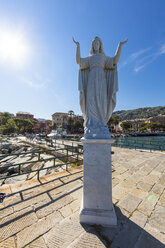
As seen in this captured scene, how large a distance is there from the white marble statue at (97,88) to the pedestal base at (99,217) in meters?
1.45

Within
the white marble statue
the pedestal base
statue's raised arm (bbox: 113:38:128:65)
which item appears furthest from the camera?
statue's raised arm (bbox: 113:38:128:65)

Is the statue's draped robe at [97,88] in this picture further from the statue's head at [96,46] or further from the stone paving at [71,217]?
the stone paving at [71,217]

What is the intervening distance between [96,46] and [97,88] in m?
1.01

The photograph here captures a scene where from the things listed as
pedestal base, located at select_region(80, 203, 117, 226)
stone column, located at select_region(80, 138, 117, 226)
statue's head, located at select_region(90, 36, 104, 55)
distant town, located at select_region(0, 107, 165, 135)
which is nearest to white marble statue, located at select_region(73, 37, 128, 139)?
statue's head, located at select_region(90, 36, 104, 55)

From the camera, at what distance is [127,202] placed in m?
2.56

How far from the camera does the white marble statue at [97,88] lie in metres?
2.09

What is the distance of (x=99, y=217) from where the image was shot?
1.92m

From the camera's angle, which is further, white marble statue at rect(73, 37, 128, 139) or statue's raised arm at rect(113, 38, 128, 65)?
statue's raised arm at rect(113, 38, 128, 65)

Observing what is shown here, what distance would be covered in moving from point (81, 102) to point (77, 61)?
3.16 feet

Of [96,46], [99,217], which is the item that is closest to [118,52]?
[96,46]

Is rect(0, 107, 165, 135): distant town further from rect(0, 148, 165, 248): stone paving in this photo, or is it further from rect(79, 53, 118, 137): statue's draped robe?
rect(79, 53, 118, 137): statue's draped robe

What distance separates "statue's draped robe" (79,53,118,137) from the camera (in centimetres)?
213

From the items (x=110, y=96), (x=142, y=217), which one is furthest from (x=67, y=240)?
(x=110, y=96)

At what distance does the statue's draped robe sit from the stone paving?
1.93 metres
